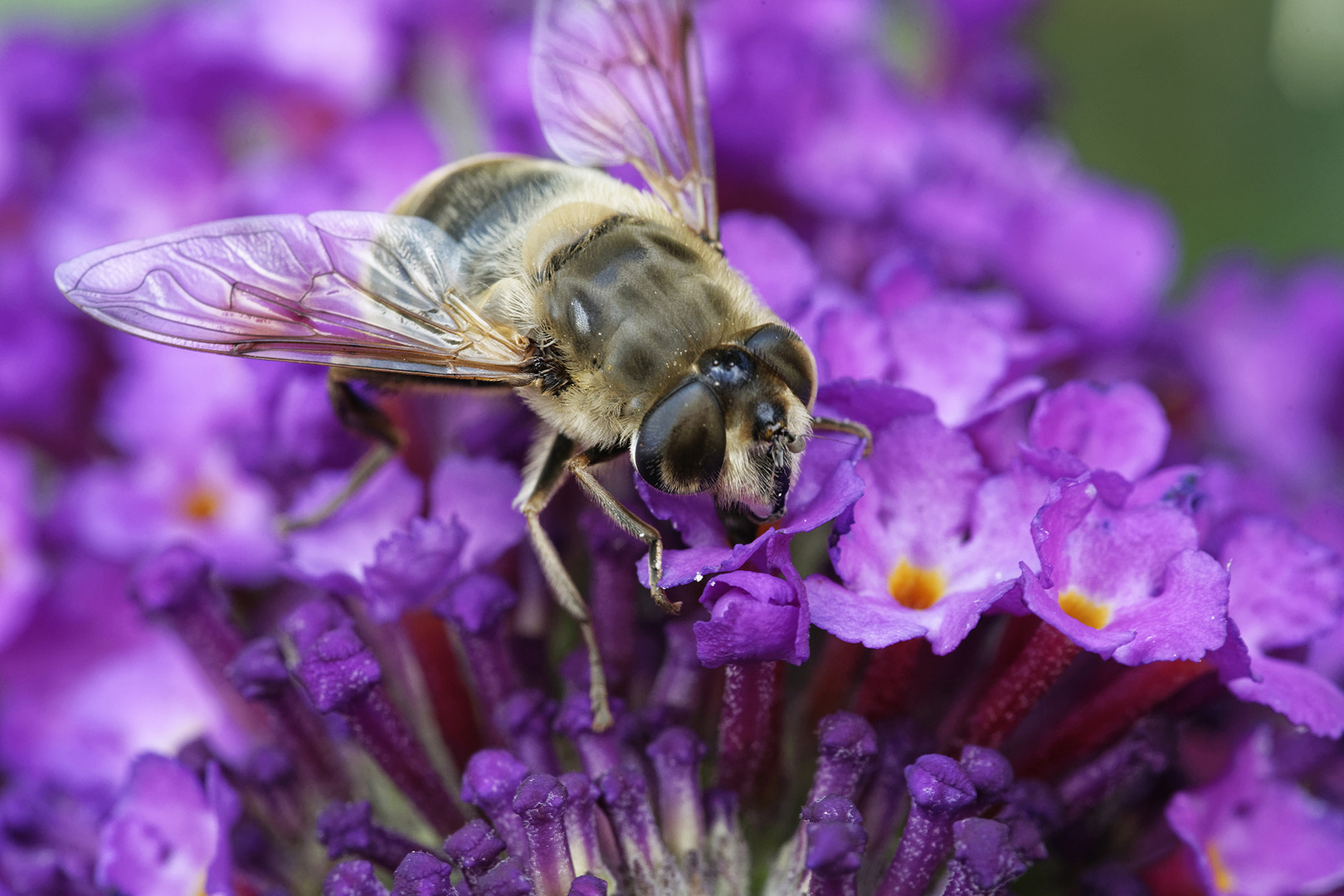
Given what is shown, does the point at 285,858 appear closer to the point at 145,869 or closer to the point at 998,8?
the point at 145,869

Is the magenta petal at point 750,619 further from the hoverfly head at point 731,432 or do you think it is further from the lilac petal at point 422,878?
the lilac petal at point 422,878

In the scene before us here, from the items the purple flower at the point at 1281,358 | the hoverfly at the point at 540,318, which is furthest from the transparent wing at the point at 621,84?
the purple flower at the point at 1281,358

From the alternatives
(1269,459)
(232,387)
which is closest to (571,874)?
(232,387)

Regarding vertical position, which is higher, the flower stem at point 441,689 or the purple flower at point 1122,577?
the purple flower at point 1122,577

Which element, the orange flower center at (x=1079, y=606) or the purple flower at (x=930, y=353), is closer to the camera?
the orange flower center at (x=1079, y=606)

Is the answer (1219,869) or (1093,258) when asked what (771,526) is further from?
(1093,258)

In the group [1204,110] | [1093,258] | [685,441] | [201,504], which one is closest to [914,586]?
[685,441]

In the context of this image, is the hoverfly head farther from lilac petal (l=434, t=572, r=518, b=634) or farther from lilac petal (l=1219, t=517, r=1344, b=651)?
lilac petal (l=1219, t=517, r=1344, b=651)

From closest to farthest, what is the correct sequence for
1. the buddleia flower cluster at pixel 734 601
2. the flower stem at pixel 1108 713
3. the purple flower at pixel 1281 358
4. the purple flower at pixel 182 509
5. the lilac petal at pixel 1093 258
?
1. the buddleia flower cluster at pixel 734 601
2. the flower stem at pixel 1108 713
3. the purple flower at pixel 182 509
4. the lilac petal at pixel 1093 258
5. the purple flower at pixel 1281 358
